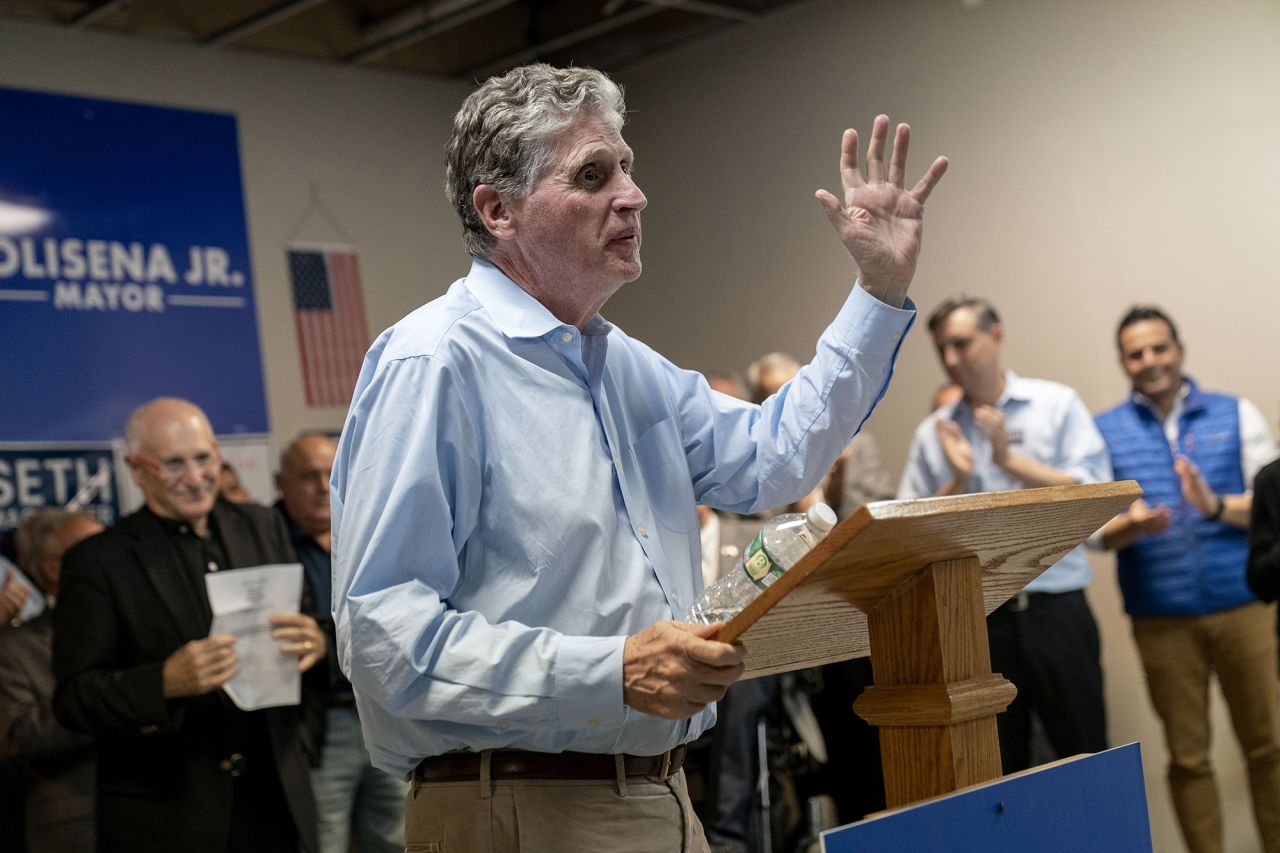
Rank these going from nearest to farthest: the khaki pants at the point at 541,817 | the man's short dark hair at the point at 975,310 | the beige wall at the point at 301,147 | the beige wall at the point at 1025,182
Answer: the khaki pants at the point at 541,817, the man's short dark hair at the point at 975,310, the beige wall at the point at 1025,182, the beige wall at the point at 301,147

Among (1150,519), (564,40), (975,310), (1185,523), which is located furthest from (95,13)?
(1185,523)

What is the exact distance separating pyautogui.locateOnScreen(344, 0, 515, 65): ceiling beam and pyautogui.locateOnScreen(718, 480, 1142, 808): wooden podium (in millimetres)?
5075

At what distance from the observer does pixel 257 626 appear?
340 centimetres

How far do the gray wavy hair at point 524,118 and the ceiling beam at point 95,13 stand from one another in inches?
177

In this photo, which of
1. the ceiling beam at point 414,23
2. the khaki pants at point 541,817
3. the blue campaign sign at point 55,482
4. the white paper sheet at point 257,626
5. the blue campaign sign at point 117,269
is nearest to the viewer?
the khaki pants at point 541,817

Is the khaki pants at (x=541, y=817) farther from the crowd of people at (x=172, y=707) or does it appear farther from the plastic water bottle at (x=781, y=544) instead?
the crowd of people at (x=172, y=707)

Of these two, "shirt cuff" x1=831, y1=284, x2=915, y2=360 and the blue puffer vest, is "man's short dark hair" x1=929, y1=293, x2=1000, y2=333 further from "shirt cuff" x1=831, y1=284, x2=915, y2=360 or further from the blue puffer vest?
"shirt cuff" x1=831, y1=284, x2=915, y2=360

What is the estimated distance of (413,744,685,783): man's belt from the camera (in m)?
1.58

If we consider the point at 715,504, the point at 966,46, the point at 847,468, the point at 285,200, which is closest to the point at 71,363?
the point at 285,200

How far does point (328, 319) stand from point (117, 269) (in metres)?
1.02

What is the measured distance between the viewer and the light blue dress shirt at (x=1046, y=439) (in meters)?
4.39

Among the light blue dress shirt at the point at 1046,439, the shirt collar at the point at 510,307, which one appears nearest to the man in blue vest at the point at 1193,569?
the light blue dress shirt at the point at 1046,439

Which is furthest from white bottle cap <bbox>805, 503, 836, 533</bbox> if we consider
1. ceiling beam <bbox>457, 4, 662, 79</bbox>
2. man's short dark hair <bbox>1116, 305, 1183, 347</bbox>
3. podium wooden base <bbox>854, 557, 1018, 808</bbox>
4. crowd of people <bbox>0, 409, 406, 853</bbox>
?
ceiling beam <bbox>457, 4, 662, 79</bbox>

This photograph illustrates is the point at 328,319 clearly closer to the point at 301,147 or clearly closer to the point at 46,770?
the point at 301,147
